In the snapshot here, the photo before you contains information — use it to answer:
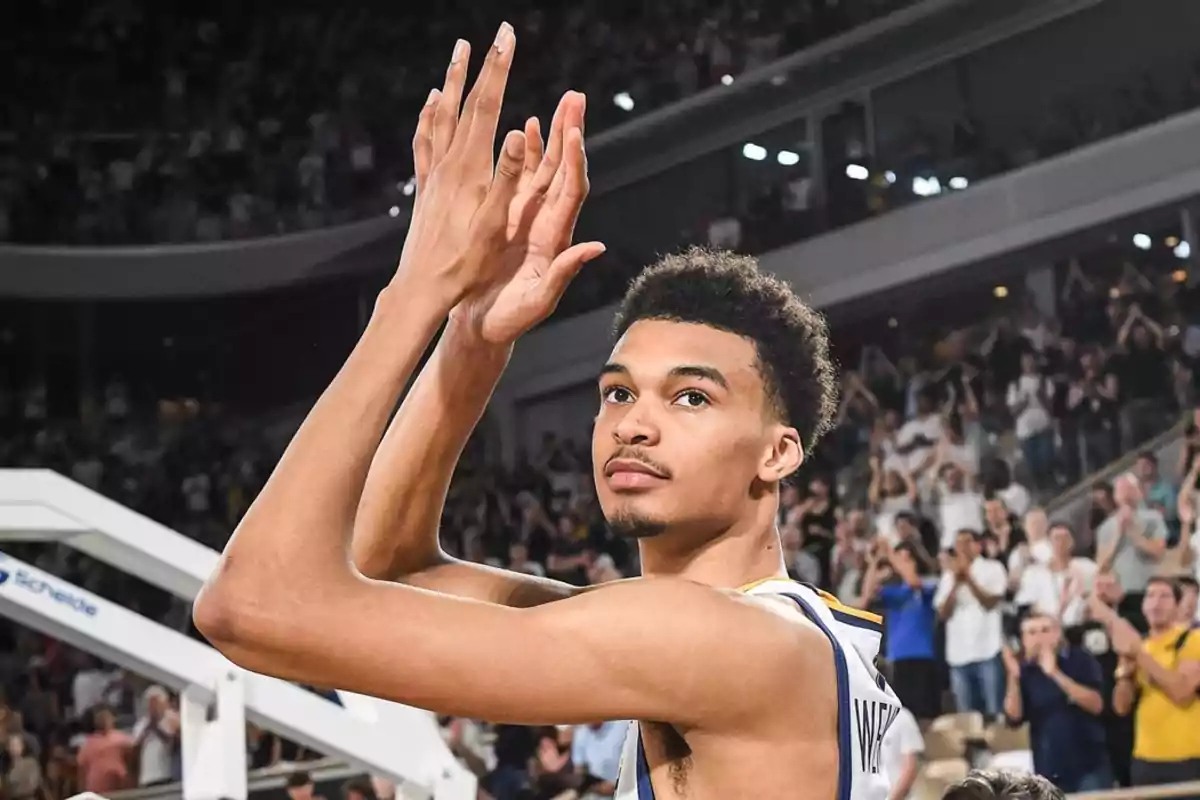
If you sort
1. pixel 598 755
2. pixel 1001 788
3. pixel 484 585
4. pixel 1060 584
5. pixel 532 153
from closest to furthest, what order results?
pixel 532 153, pixel 484 585, pixel 1001 788, pixel 1060 584, pixel 598 755

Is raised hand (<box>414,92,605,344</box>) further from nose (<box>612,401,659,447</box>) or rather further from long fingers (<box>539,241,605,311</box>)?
nose (<box>612,401,659,447</box>)

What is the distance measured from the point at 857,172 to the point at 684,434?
11.6m

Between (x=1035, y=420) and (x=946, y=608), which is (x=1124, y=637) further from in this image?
(x=1035, y=420)

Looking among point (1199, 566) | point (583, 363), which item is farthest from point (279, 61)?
point (1199, 566)

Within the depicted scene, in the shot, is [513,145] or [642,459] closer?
[513,145]

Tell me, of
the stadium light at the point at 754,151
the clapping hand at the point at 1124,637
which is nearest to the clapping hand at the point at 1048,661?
the clapping hand at the point at 1124,637

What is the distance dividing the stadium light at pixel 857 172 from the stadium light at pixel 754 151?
3.35 ft

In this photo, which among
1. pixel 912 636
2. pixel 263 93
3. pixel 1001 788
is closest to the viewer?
pixel 1001 788

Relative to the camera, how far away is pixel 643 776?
86.5 inches

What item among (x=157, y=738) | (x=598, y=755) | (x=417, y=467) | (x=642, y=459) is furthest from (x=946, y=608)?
(x=642, y=459)

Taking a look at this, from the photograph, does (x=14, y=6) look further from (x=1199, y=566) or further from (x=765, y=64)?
(x=1199, y=566)

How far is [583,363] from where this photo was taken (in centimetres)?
1460

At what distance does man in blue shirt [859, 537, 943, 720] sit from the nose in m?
6.05

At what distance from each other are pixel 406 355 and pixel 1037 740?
6.07m
